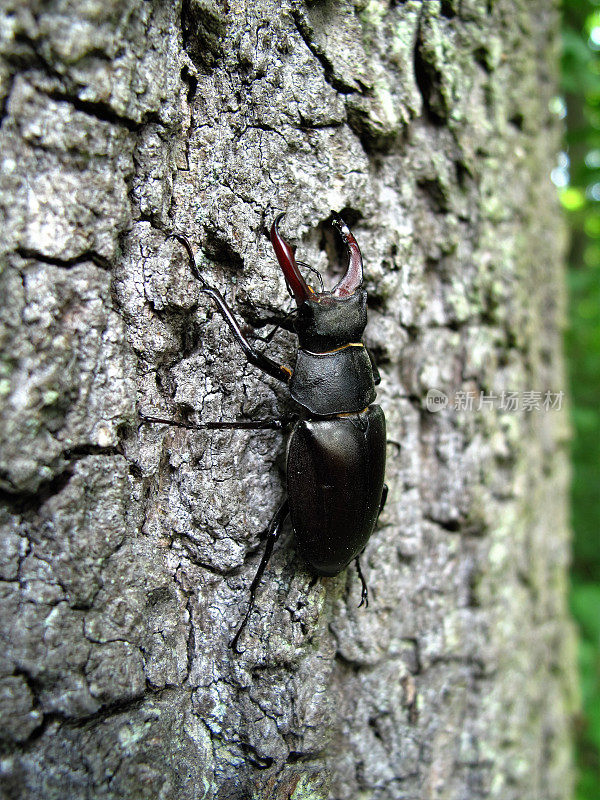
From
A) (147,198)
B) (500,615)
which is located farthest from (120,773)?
(500,615)

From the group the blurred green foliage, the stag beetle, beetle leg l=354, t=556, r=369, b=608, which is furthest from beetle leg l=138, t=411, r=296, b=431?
the blurred green foliage

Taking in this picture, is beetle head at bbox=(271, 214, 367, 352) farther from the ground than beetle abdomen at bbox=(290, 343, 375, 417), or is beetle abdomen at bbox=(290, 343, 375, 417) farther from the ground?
beetle head at bbox=(271, 214, 367, 352)

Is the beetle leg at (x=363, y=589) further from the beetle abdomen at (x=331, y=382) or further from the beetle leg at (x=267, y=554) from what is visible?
the beetle abdomen at (x=331, y=382)

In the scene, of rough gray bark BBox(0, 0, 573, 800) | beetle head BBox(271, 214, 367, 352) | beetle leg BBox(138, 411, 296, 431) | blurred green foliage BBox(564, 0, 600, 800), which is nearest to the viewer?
rough gray bark BBox(0, 0, 573, 800)

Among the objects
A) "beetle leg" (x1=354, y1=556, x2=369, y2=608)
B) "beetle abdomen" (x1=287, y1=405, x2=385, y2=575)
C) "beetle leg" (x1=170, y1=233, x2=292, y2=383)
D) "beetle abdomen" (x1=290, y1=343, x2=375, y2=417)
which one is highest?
"beetle leg" (x1=170, y1=233, x2=292, y2=383)

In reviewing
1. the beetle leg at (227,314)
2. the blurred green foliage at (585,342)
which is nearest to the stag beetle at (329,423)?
the beetle leg at (227,314)

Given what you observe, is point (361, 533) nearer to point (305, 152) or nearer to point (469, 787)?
point (305, 152)

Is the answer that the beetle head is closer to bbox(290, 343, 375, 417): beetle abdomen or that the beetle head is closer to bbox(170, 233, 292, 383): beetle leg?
bbox(290, 343, 375, 417): beetle abdomen

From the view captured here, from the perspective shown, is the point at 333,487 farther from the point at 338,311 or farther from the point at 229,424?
the point at 338,311
